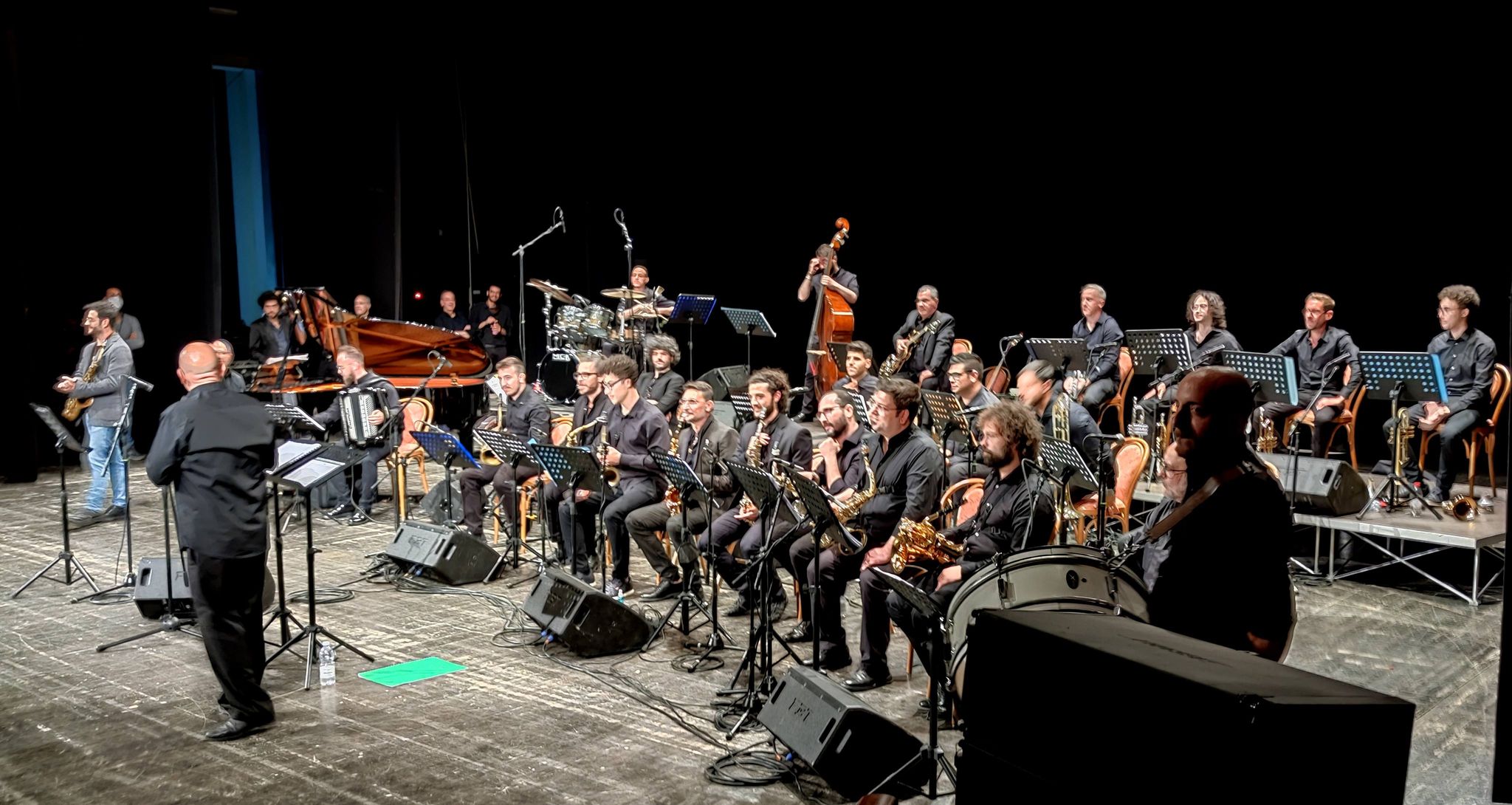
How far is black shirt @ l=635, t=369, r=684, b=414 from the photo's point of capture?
9695mm

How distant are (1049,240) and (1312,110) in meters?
2.91

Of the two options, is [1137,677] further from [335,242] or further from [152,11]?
[335,242]

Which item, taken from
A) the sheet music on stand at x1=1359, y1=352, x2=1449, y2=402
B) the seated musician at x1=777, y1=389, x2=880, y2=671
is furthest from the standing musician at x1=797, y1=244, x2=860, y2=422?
the sheet music on stand at x1=1359, y1=352, x2=1449, y2=402

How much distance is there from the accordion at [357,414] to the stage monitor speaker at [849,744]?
559 centimetres

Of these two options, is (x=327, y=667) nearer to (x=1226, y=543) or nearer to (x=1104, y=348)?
(x=1226, y=543)

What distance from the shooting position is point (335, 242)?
1623 cm

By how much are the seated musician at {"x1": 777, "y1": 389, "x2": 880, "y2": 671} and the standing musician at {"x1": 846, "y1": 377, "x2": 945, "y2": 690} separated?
9 cm

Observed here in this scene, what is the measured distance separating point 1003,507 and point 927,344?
5.69 metres

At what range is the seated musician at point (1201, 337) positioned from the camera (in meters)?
9.04

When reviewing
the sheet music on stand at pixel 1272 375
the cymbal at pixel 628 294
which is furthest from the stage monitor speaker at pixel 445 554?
the cymbal at pixel 628 294

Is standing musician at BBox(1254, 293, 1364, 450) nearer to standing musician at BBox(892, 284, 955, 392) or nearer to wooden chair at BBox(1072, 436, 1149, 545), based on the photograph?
wooden chair at BBox(1072, 436, 1149, 545)

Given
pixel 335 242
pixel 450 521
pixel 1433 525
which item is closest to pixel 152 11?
pixel 335 242

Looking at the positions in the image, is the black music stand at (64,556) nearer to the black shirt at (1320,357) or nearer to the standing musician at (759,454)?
the standing musician at (759,454)

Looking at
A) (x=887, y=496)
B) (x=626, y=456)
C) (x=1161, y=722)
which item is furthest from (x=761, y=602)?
(x=1161, y=722)
